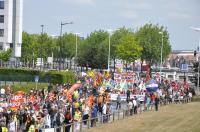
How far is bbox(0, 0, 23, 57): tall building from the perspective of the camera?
108 meters

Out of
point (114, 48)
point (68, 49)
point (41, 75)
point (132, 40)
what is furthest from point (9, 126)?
point (68, 49)

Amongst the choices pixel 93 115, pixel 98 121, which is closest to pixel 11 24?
pixel 98 121

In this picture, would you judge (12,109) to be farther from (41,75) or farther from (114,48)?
(114,48)

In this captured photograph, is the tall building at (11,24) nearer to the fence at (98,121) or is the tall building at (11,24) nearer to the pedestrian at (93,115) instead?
the fence at (98,121)

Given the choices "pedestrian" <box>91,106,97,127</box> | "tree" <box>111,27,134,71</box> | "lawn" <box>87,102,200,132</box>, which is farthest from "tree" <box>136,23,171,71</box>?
"pedestrian" <box>91,106,97,127</box>

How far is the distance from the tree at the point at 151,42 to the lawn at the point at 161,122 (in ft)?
216

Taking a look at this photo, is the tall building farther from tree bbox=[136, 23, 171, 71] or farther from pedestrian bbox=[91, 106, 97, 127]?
pedestrian bbox=[91, 106, 97, 127]

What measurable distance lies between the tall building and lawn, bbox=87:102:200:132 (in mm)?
65088

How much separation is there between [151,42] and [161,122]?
257ft

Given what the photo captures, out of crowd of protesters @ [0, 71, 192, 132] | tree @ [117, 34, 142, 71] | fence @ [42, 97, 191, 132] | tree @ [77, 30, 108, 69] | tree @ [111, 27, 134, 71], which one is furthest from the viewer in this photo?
tree @ [111, 27, 134, 71]

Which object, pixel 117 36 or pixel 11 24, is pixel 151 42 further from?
pixel 11 24

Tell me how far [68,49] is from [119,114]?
107 m

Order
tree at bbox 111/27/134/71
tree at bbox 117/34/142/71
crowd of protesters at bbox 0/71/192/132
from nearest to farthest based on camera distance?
1. crowd of protesters at bbox 0/71/192/132
2. tree at bbox 117/34/142/71
3. tree at bbox 111/27/134/71

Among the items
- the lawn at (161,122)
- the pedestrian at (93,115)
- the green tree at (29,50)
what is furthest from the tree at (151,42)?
the pedestrian at (93,115)
